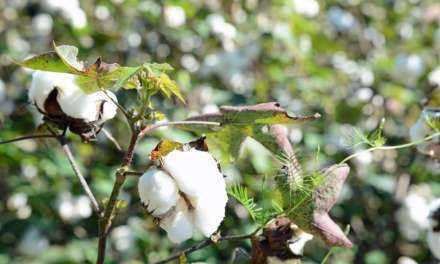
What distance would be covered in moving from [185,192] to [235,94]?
1.58 metres

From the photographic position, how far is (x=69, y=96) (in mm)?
961

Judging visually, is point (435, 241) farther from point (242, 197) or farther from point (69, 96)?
point (69, 96)

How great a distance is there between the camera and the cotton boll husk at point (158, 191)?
0.87m

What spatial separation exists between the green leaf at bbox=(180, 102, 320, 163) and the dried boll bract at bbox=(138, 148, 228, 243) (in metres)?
0.08

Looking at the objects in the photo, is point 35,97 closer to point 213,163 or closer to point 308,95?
point 213,163

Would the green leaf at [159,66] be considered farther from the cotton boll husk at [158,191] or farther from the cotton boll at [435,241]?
the cotton boll at [435,241]

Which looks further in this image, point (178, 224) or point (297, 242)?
point (297, 242)

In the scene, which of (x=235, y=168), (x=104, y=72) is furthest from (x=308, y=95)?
(x=104, y=72)

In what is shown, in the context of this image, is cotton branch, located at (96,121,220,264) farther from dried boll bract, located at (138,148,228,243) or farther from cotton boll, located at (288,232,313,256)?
cotton boll, located at (288,232,313,256)

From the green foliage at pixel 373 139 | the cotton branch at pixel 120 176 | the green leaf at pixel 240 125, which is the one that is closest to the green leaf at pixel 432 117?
the green foliage at pixel 373 139

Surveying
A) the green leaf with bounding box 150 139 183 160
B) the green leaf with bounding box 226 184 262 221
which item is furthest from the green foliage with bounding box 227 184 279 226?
the green leaf with bounding box 150 139 183 160

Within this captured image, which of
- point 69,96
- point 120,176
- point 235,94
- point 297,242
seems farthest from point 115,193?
point 235,94

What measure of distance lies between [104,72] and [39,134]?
0.80 ft

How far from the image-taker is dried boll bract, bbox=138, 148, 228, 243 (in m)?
0.87
